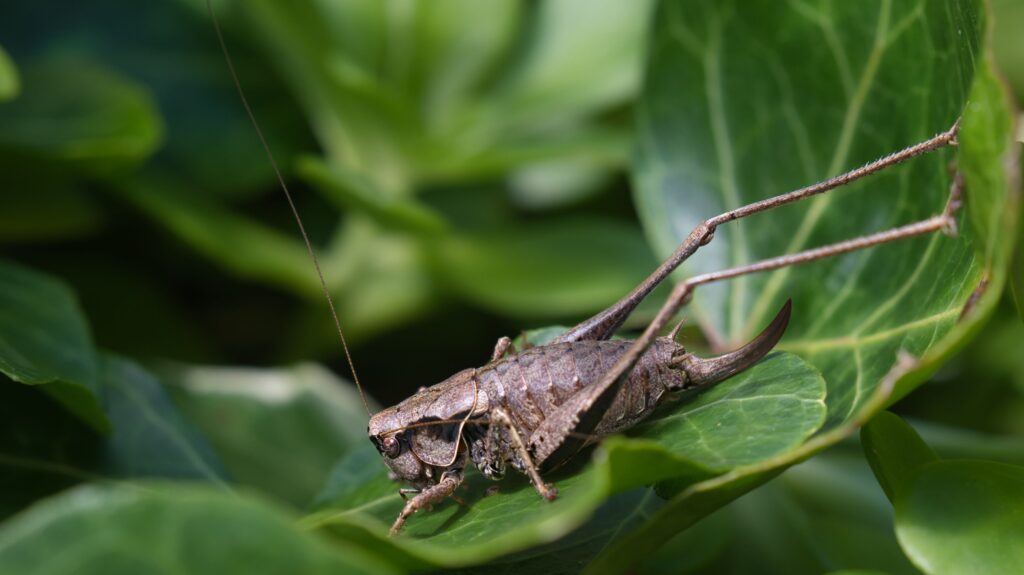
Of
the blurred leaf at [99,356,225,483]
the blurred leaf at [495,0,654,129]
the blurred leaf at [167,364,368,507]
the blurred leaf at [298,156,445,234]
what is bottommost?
the blurred leaf at [167,364,368,507]

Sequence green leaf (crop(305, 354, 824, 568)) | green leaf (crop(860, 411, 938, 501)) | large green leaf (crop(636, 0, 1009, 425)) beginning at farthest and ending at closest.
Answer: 1. large green leaf (crop(636, 0, 1009, 425))
2. green leaf (crop(860, 411, 938, 501))
3. green leaf (crop(305, 354, 824, 568))

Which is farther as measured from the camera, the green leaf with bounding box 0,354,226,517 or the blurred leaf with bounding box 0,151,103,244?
the blurred leaf with bounding box 0,151,103,244

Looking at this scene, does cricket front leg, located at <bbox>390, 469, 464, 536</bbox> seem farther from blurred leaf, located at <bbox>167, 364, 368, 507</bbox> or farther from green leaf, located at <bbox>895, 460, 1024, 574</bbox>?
green leaf, located at <bbox>895, 460, 1024, 574</bbox>

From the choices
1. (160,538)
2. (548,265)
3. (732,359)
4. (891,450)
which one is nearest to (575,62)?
(548,265)

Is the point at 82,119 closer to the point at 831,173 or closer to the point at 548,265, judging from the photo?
the point at 548,265

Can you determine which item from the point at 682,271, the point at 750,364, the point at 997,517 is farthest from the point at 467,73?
the point at 997,517

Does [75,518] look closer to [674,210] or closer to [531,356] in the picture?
[531,356]

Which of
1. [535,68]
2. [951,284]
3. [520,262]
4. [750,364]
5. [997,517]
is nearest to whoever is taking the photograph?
→ [997,517]

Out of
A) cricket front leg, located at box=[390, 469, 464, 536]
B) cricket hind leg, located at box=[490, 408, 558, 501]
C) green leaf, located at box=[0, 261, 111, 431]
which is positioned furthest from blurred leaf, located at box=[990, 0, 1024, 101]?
green leaf, located at box=[0, 261, 111, 431]
